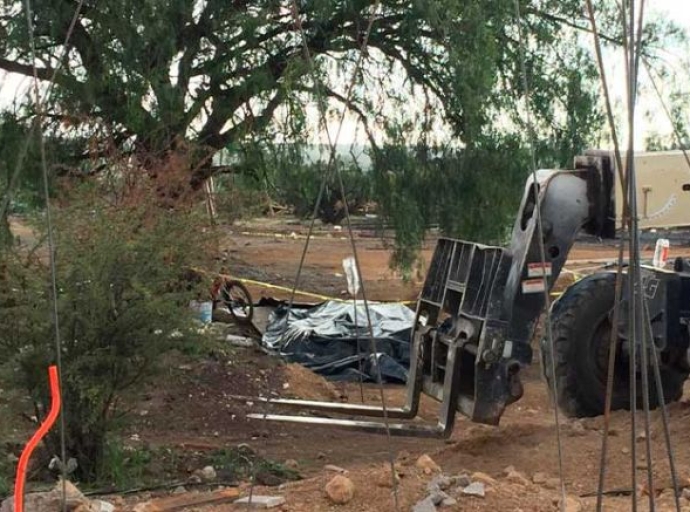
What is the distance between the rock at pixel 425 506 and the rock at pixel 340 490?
1.22ft

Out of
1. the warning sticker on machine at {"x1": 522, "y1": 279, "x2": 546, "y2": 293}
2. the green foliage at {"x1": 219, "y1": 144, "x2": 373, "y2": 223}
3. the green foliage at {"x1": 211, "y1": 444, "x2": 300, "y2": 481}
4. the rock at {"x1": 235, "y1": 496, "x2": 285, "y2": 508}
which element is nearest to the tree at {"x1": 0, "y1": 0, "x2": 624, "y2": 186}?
the green foliage at {"x1": 219, "y1": 144, "x2": 373, "y2": 223}

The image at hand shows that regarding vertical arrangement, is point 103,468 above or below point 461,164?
below

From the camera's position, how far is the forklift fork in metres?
7.46

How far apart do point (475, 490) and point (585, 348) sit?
9.09ft

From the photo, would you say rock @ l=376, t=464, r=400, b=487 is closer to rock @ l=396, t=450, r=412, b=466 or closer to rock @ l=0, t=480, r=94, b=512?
rock @ l=396, t=450, r=412, b=466

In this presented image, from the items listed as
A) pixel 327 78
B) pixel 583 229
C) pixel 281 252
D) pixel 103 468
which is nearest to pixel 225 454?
pixel 103 468

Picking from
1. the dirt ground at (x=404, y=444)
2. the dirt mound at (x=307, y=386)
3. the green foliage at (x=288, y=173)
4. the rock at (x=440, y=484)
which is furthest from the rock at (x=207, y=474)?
the green foliage at (x=288, y=173)

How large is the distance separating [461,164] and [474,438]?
6522mm

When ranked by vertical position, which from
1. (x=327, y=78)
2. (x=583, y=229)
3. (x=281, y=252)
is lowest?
(x=281, y=252)

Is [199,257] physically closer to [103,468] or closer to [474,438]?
[103,468]

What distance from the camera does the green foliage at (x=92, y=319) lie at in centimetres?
781

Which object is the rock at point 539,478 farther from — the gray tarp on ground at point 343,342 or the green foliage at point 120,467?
the gray tarp on ground at point 343,342

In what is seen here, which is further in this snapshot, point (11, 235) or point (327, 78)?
point (327, 78)

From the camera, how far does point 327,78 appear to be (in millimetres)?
13523
